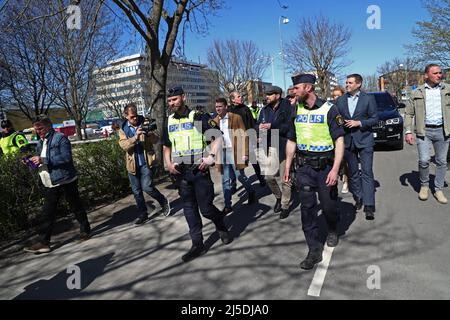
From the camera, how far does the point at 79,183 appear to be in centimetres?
629

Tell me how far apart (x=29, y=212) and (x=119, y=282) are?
2.93 metres

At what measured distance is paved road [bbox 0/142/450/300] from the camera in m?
3.02

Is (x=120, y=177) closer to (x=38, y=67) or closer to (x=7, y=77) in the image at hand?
(x=38, y=67)

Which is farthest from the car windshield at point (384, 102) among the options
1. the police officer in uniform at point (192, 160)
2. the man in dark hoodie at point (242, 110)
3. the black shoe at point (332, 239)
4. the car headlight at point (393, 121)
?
the police officer in uniform at point (192, 160)

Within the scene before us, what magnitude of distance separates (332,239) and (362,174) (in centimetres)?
133

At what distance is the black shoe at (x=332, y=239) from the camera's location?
12.4 feet

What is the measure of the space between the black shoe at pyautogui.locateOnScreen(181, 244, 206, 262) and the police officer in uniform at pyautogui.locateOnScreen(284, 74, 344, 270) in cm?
125

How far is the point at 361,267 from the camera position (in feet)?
10.7

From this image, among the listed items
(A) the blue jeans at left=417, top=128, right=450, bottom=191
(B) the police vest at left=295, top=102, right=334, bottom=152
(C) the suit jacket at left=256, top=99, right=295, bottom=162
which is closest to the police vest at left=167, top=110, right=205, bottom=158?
(B) the police vest at left=295, top=102, right=334, bottom=152

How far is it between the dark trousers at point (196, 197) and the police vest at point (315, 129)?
1230 mm

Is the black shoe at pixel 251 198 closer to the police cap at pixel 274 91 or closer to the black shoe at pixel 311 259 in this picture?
the police cap at pixel 274 91

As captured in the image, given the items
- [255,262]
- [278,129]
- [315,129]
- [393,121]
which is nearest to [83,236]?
[255,262]
